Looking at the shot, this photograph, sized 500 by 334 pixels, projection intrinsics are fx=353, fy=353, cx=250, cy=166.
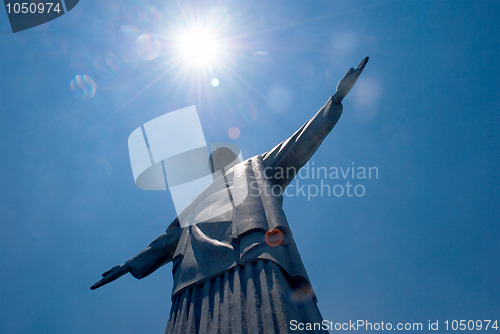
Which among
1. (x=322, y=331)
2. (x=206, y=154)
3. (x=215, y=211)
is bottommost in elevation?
(x=322, y=331)

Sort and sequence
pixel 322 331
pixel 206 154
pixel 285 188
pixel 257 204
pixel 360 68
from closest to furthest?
1. pixel 322 331
2. pixel 257 204
3. pixel 360 68
4. pixel 285 188
5. pixel 206 154

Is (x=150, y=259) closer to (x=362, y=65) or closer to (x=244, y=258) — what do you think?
(x=244, y=258)

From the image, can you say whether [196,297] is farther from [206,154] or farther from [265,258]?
[206,154]

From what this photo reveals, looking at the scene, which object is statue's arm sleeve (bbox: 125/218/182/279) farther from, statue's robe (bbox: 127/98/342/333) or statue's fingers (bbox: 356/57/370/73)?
statue's fingers (bbox: 356/57/370/73)

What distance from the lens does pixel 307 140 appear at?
5.66 meters

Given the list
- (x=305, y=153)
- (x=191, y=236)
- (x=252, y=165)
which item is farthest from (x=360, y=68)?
(x=191, y=236)

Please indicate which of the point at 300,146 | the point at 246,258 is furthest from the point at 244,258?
the point at 300,146

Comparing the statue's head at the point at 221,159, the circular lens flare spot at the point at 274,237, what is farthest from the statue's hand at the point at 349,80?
the statue's head at the point at 221,159

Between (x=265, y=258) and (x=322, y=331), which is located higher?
(x=265, y=258)

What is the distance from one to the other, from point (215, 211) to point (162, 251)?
3.81 ft

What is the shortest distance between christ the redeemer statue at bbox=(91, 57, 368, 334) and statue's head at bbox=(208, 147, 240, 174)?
4.55ft

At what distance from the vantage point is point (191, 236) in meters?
4.94

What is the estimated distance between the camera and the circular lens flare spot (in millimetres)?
3743

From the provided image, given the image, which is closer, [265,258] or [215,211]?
[265,258]
